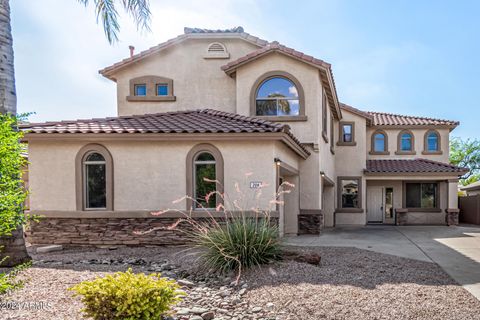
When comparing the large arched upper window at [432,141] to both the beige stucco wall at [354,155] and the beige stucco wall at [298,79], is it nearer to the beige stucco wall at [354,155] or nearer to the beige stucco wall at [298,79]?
the beige stucco wall at [354,155]

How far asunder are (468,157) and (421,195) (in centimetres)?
2483

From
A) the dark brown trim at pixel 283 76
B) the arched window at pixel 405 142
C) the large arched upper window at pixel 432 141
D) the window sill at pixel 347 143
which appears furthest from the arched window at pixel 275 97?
the large arched upper window at pixel 432 141

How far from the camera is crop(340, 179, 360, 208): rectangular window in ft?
66.8

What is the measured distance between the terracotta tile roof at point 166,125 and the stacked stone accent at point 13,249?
3.73 metres

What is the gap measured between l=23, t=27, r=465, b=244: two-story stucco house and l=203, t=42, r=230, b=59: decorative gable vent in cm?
5

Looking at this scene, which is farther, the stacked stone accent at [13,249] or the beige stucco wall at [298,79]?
the beige stucco wall at [298,79]

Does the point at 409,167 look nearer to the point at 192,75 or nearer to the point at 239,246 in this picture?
the point at 192,75

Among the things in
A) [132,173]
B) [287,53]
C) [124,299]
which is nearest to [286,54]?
[287,53]

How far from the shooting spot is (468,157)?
41.1 m

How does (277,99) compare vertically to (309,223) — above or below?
above

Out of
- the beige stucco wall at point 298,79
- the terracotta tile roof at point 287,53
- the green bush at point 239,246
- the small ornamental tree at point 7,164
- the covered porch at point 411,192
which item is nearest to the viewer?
the small ornamental tree at point 7,164

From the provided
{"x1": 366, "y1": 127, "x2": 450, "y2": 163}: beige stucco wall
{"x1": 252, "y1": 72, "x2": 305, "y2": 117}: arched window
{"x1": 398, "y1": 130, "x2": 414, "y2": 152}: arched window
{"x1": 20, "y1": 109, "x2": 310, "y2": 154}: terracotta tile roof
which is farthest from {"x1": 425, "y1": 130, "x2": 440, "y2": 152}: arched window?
{"x1": 20, "y1": 109, "x2": 310, "y2": 154}: terracotta tile roof

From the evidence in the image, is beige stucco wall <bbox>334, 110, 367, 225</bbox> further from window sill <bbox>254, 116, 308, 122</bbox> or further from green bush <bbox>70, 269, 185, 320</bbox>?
green bush <bbox>70, 269, 185, 320</bbox>

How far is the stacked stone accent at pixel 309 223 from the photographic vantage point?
1449 cm
